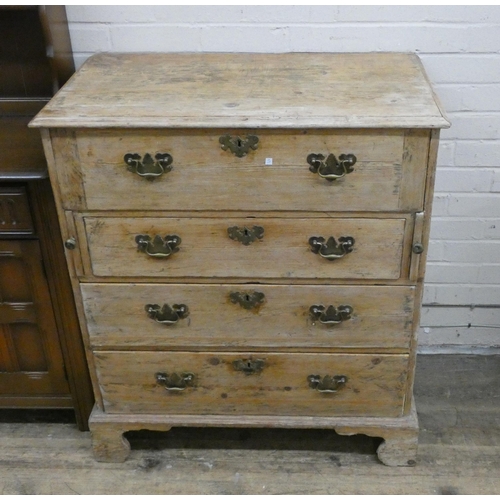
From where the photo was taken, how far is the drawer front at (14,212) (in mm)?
1713

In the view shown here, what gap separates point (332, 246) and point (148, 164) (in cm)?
50

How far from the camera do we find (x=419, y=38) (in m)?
1.95

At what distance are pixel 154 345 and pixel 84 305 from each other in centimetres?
23

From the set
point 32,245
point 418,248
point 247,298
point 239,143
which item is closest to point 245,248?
point 247,298

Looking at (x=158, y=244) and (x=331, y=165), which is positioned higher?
(x=331, y=165)

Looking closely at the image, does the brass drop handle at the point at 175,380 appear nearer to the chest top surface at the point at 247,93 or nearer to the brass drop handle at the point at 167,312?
the brass drop handle at the point at 167,312

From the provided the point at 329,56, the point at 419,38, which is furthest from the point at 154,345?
the point at 419,38

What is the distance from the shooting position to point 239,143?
4.91 feet

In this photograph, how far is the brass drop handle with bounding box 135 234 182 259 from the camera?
1646 millimetres

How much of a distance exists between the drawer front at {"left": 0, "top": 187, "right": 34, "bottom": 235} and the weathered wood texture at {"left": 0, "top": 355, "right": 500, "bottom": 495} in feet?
2.50

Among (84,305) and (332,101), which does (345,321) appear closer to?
(332,101)

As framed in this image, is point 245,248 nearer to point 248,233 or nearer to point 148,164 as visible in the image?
point 248,233

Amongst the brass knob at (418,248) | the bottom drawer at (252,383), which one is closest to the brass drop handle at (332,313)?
the bottom drawer at (252,383)

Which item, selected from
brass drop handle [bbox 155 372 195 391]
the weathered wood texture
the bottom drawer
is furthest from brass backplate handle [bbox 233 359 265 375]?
the weathered wood texture
